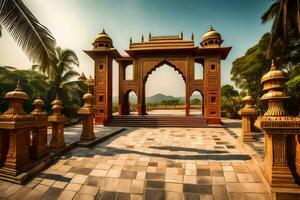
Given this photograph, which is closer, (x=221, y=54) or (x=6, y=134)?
(x=6, y=134)

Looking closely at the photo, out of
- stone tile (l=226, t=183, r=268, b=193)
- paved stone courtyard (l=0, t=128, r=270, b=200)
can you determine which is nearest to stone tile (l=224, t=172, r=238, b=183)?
paved stone courtyard (l=0, t=128, r=270, b=200)

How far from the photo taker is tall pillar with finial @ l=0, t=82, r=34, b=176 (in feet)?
13.6

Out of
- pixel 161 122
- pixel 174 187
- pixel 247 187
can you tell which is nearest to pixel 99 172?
pixel 174 187

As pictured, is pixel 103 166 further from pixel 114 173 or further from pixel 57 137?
pixel 57 137

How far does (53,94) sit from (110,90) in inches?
214

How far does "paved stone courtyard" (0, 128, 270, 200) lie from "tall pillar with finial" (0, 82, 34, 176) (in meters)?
0.40

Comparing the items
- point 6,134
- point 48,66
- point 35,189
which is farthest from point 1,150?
point 48,66

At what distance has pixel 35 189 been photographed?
3904 mm

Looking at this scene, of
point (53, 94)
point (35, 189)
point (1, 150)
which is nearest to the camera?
point (35, 189)

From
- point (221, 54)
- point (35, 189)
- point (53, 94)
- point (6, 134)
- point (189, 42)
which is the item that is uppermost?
point (189, 42)

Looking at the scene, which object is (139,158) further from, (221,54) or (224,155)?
(221,54)

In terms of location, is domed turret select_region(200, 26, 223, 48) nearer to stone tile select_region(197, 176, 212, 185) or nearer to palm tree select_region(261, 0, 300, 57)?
palm tree select_region(261, 0, 300, 57)

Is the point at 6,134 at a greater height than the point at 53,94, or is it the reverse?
the point at 53,94

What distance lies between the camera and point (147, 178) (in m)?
4.19
